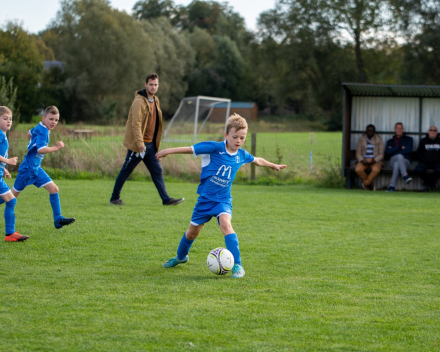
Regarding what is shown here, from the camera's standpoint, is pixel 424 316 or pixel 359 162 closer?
pixel 424 316


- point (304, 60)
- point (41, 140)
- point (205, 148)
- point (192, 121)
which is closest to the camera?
point (205, 148)

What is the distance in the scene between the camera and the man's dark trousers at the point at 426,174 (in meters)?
13.4

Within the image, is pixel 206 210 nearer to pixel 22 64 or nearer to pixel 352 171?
pixel 352 171

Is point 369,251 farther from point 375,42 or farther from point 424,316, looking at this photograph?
point 375,42

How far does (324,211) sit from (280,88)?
45.8 meters

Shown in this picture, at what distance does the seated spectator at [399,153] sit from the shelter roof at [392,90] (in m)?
0.95

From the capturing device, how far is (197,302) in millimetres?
4340

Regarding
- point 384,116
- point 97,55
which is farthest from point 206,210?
point 97,55

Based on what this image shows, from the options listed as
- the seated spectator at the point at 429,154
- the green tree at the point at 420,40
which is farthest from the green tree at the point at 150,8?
the seated spectator at the point at 429,154

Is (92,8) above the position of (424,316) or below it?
above

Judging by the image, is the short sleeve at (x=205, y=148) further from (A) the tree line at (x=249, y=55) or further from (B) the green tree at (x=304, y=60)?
(B) the green tree at (x=304, y=60)

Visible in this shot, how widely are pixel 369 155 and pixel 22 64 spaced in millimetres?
39938

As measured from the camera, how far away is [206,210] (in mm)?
5414

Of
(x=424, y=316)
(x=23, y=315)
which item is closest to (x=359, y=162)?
(x=424, y=316)
